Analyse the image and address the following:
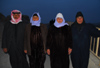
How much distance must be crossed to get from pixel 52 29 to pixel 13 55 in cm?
107

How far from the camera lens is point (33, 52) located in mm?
2082

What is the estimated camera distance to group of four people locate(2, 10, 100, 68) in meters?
1.96

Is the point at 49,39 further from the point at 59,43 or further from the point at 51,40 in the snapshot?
the point at 59,43

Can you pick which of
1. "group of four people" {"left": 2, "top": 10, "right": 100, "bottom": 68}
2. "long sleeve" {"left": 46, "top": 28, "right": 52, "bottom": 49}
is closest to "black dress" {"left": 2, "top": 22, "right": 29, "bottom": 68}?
"group of four people" {"left": 2, "top": 10, "right": 100, "bottom": 68}

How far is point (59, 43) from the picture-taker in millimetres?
1973

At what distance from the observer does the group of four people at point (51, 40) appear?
1961 millimetres

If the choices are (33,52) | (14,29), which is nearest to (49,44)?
(33,52)

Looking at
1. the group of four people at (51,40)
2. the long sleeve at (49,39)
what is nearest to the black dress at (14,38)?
the group of four people at (51,40)

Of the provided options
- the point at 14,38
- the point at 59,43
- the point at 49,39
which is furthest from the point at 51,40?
the point at 14,38

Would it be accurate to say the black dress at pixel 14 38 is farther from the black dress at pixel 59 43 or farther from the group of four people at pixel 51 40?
the black dress at pixel 59 43

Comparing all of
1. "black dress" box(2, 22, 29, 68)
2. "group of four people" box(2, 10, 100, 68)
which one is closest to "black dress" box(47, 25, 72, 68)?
"group of four people" box(2, 10, 100, 68)

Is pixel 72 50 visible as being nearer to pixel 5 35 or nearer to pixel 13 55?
pixel 13 55

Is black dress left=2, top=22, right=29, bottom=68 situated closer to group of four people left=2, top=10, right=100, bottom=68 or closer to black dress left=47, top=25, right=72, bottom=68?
group of four people left=2, top=10, right=100, bottom=68

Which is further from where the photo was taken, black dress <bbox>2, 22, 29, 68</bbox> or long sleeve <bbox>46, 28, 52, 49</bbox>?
black dress <bbox>2, 22, 29, 68</bbox>
